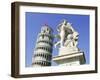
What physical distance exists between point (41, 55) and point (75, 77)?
33 cm

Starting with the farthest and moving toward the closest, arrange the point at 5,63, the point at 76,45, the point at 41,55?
1. the point at 76,45
2. the point at 41,55
3. the point at 5,63

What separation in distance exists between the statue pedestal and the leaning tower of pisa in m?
0.07

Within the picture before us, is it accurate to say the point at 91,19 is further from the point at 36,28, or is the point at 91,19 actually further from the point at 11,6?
the point at 11,6

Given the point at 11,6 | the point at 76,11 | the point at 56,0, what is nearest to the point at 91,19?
the point at 76,11

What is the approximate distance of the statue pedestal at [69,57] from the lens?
6.10 feet

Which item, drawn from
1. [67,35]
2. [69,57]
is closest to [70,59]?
[69,57]

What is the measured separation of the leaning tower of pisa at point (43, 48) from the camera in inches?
70.3

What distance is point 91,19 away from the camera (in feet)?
6.52

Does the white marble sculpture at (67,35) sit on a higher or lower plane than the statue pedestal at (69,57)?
higher

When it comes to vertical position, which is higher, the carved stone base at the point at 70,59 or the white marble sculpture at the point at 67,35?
the white marble sculpture at the point at 67,35

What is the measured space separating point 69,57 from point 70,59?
0.02m

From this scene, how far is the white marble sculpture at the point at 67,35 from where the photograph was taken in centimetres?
186

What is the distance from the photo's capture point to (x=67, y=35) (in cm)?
189

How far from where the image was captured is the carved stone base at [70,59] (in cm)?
186
